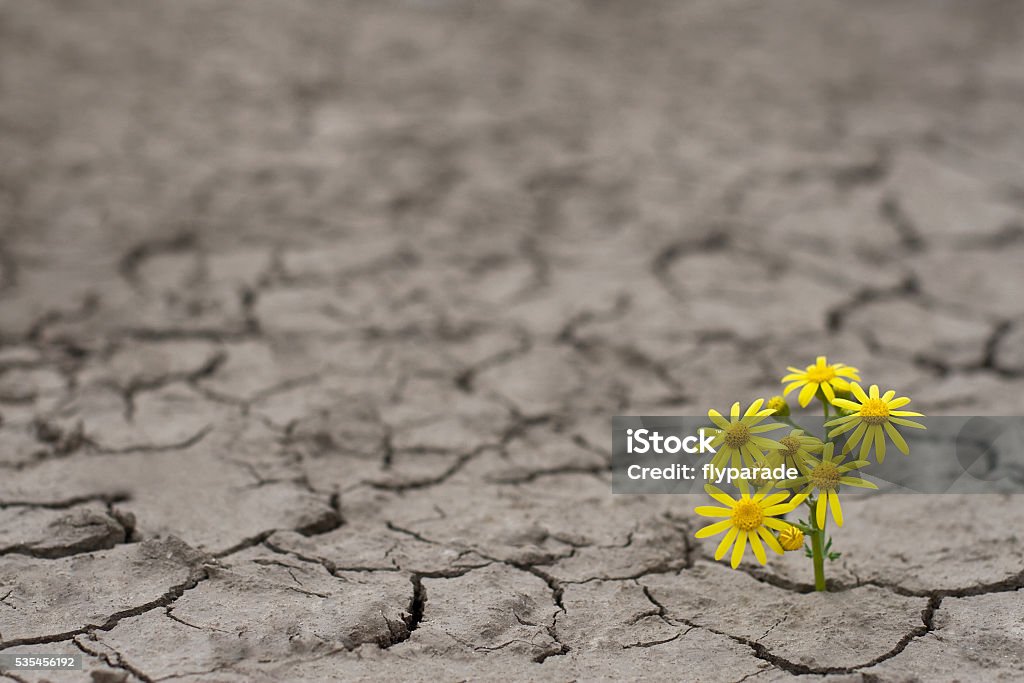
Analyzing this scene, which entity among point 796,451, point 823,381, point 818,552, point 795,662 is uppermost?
point 823,381

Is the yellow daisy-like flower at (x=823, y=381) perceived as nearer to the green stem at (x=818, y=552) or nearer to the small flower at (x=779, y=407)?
the small flower at (x=779, y=407)

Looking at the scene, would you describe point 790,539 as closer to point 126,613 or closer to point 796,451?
point 796,451

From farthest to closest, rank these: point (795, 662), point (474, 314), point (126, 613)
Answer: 1. point (474, 314)
2. point (126, 613)
3. point (795, 662)

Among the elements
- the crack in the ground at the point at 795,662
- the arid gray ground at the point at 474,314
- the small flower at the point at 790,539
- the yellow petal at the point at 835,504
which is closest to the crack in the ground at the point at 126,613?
the arid gray ground at the point at 474,314

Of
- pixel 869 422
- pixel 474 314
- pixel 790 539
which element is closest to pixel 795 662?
pixel 790 539

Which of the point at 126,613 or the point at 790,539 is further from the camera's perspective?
the point at 126,613

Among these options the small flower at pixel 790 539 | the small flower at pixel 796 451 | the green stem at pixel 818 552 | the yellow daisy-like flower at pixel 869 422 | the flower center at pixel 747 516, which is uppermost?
the yellow daisy-like flower at pixel 869 422

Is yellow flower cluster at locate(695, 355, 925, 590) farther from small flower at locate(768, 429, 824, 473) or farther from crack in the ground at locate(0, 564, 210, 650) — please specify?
crack in the ground at locate(0, 564, 210, 650)

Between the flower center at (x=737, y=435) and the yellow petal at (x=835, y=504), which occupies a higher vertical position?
the flower center at (x=737, y=435)
